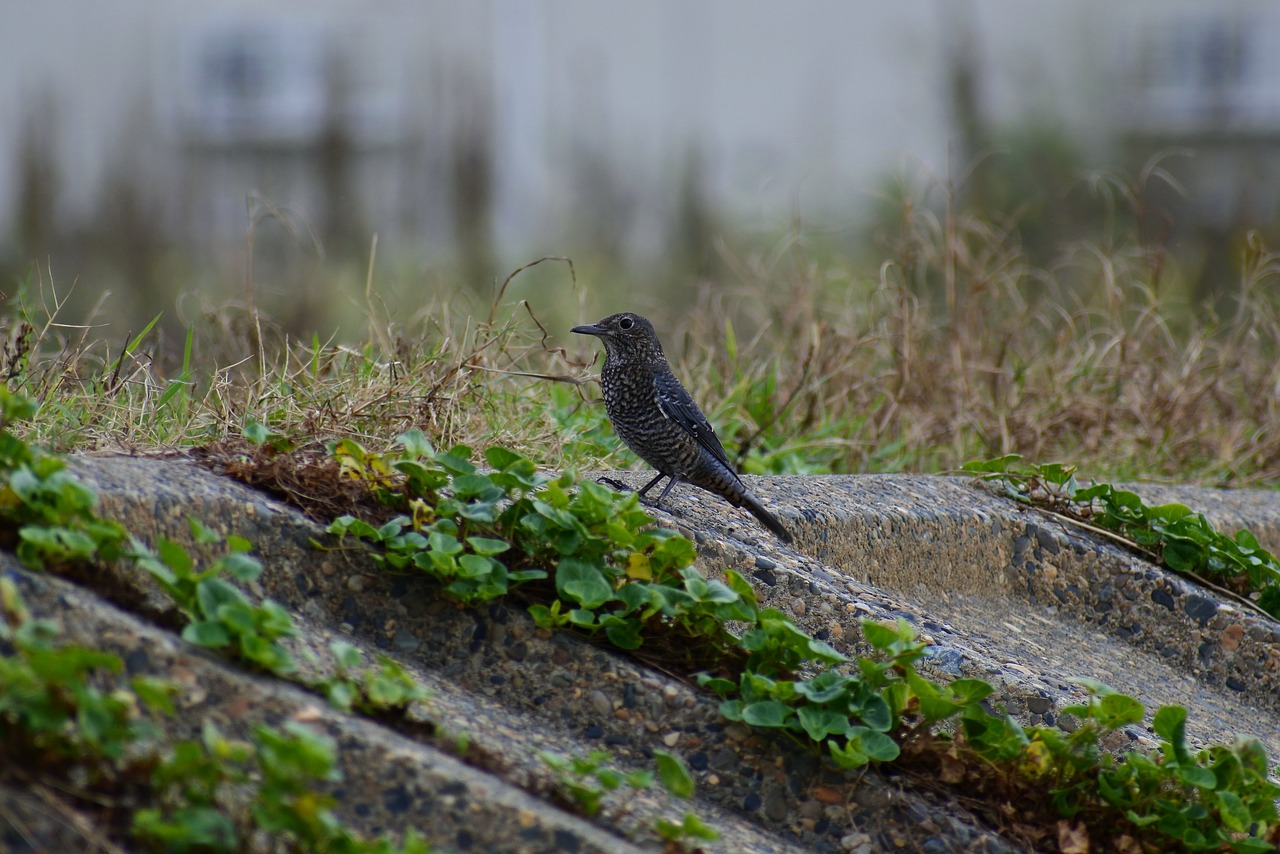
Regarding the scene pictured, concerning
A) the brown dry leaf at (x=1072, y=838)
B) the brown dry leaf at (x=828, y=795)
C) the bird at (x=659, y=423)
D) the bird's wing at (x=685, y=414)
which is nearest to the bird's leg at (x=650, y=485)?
the bird at (x=659, y=423)

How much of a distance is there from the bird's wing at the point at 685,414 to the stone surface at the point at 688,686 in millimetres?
169

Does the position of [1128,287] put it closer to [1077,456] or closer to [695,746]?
[1077,456]

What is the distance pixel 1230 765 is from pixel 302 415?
238 cm

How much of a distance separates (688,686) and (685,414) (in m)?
1.26

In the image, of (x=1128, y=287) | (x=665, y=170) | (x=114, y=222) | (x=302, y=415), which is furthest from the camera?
(x=665, y=170)

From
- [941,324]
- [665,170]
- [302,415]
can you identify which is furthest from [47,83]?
[302,415]

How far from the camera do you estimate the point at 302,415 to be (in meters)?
3.50

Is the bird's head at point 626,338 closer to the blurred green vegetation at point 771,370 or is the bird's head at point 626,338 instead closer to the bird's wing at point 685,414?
the bird's wing at point 685,414

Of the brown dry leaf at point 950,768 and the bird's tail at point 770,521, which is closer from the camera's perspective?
the brown dry leaf at point 950,768

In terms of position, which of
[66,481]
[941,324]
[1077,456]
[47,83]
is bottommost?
[1077,456]

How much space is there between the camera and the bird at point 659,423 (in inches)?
147

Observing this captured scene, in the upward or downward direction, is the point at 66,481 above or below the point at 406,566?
above

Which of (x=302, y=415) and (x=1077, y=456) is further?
(x=1077, y=456)

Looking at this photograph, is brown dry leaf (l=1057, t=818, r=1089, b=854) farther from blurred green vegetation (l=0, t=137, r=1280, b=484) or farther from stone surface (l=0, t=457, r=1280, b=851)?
blurred green vegetation (l=0, t=137, r=1280, b=484)
